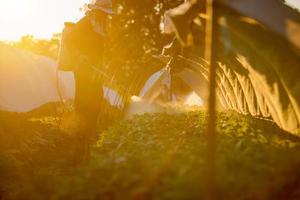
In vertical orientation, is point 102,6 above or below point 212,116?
above

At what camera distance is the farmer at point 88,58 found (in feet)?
33.3

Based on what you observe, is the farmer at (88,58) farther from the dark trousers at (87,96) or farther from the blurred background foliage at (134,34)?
the blurred background foliage at (134,34)

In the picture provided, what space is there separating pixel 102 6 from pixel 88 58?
3.81ft

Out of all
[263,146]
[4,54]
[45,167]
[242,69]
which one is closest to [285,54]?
[263,146]

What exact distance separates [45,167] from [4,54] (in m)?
11.6

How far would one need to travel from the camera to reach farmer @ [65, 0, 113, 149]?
1016 cm

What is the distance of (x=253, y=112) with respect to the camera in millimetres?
10797

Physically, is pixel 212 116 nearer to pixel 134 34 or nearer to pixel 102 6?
pixel 102 6

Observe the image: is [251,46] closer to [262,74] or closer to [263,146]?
[262,74]

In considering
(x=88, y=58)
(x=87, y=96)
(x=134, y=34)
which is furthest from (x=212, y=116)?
(x=134, y=34)

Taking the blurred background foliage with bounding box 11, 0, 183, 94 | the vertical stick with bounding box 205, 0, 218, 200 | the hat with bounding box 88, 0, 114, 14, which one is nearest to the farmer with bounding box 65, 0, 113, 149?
the hat with bounding box 88, 0, 114, 14

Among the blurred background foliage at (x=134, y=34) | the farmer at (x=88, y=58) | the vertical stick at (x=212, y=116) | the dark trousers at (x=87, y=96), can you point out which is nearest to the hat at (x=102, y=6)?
the farmer at (x=88, y=58)

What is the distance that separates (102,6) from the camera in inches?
399

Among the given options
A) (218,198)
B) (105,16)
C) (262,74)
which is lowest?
(218,198)
